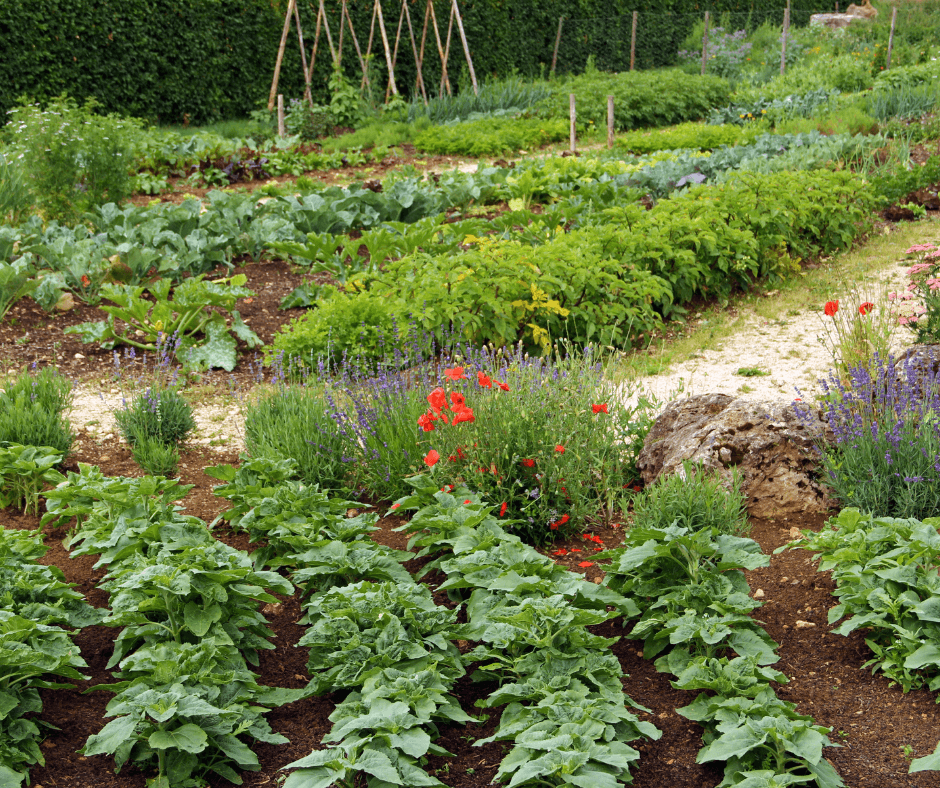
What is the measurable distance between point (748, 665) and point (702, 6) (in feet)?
103

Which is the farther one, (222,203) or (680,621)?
(222,203)

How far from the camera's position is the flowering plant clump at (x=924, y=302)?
5691 millimetres

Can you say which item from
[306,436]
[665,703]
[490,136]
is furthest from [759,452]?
[490,136]

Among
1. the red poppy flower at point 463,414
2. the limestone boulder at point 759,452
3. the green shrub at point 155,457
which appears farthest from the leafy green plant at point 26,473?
the limestone boulder at point 759,452

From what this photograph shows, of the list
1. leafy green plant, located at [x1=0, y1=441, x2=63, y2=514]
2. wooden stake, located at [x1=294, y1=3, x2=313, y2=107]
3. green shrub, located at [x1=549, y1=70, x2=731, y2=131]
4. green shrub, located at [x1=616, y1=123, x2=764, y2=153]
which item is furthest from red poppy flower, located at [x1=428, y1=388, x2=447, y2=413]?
wooden stake, located at [x1=294, y1=3, x2=313, y2=107]

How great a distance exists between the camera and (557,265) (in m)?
6.36

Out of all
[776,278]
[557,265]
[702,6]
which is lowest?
[776,278]

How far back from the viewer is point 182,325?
641 cm

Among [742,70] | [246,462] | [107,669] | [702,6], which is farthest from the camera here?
[702,6]

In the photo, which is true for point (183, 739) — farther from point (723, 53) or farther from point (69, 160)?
point (723, 53)

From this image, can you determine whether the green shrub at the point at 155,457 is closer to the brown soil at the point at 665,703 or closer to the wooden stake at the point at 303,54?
the brown soil at the point at 665,703

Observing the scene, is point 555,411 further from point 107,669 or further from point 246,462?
point 107,669

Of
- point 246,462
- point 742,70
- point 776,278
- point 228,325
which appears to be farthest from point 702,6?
point 246,462

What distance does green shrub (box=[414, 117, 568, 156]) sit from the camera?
13633mm
